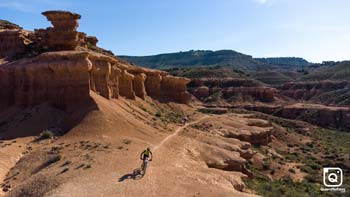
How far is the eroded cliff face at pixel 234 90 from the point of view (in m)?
91.4

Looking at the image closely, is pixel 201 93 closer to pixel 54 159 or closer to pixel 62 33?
pixel 62 33

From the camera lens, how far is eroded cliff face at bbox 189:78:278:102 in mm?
91375

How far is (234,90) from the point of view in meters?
93.0

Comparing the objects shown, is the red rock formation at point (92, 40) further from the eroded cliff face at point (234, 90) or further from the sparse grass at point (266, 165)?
the eroded cliff face at point (234, 90)

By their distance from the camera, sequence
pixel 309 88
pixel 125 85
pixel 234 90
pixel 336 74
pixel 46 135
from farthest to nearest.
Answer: pixel 336 74 < pixel 309 88 < pixel 234 90 < pixel 125 85 < pixel 46 135

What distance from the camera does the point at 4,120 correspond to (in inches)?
1091

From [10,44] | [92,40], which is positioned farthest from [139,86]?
[10,44]

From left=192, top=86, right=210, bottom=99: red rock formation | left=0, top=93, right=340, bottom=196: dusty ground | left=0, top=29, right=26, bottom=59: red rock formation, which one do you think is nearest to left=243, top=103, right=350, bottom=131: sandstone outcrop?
left=192, top=86, right=210, bottom=99: red rock formation

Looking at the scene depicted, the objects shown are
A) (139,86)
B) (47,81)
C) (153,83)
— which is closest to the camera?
(47,81)

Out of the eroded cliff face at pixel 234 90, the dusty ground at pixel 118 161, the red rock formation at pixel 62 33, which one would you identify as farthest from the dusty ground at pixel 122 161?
the eroded cliff face at pixel 234 90

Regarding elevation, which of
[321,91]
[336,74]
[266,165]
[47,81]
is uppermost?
[336,74]

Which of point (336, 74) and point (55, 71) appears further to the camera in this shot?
point (336, 74)

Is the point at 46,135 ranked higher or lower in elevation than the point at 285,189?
higher

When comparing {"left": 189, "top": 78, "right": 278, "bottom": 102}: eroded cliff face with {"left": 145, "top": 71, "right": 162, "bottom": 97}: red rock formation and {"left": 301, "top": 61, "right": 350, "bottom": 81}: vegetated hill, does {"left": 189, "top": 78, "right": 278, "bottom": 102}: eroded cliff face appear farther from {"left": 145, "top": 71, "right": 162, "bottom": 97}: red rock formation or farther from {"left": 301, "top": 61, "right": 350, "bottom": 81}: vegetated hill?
{"left": 145, "top": 71, "right": 162, "bottom": 97}: red rock formation
